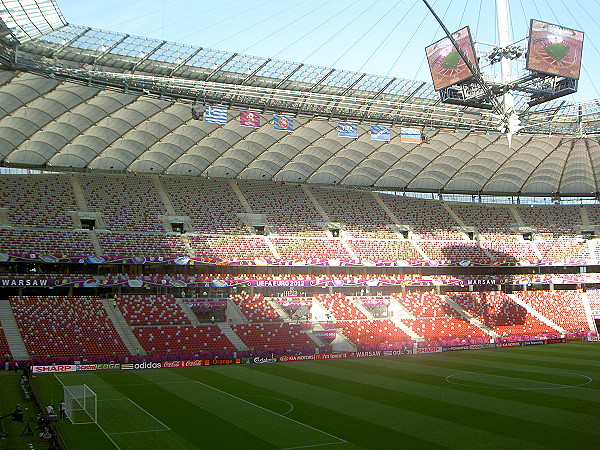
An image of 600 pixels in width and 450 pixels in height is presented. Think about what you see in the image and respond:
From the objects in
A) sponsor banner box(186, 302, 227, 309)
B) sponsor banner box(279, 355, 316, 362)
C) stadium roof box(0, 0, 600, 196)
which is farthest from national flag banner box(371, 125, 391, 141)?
sponsor banner box(186, 302, 227, 309)

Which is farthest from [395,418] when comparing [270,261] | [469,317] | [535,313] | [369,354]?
[535,313]

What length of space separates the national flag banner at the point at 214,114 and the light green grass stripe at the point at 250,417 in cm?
1694

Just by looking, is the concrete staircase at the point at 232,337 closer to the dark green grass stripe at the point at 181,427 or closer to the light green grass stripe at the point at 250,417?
the light green grass stripe at the point at 250,417

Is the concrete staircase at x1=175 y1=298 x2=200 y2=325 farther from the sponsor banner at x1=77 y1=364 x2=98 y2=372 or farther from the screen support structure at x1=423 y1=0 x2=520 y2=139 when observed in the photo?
the screen support structure at x1=423 y1=0 x2=520 y2=139

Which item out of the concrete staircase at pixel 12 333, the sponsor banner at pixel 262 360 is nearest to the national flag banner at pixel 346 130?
the sponsor banner at pixel 262 360

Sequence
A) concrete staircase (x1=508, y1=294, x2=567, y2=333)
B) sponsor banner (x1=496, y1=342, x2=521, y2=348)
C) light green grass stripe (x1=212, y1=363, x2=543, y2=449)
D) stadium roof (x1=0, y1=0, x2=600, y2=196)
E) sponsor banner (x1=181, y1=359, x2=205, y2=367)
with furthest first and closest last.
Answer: concrete staircase (x1=508, y1=294, x2=567, y2=333), sponsor banner (x1=496, y1=342, x2=521, y2=348), sponsor banner (x1=181, y1=359, x2=205, y2=367), stadium roof (x1=0, y1=0, x2=600, y2=196), light green grass stripe (x1=212, y1=363, x2=543, y2=449)

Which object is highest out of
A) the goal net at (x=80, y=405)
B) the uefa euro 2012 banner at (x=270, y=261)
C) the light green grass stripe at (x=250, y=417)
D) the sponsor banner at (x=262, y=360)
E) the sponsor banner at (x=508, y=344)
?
the uefa euro 2012 banner at (x=270, y=261)

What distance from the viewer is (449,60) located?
4112 cm

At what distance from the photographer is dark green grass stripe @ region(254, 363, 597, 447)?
23.0 meters

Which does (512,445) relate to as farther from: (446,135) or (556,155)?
(556,155)

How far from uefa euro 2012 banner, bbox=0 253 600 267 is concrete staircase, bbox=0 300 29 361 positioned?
165 inches

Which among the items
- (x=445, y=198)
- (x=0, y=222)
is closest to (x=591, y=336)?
(x=445, y=198)

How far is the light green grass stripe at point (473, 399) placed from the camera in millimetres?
25625

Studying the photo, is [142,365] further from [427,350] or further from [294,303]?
[427,350]
